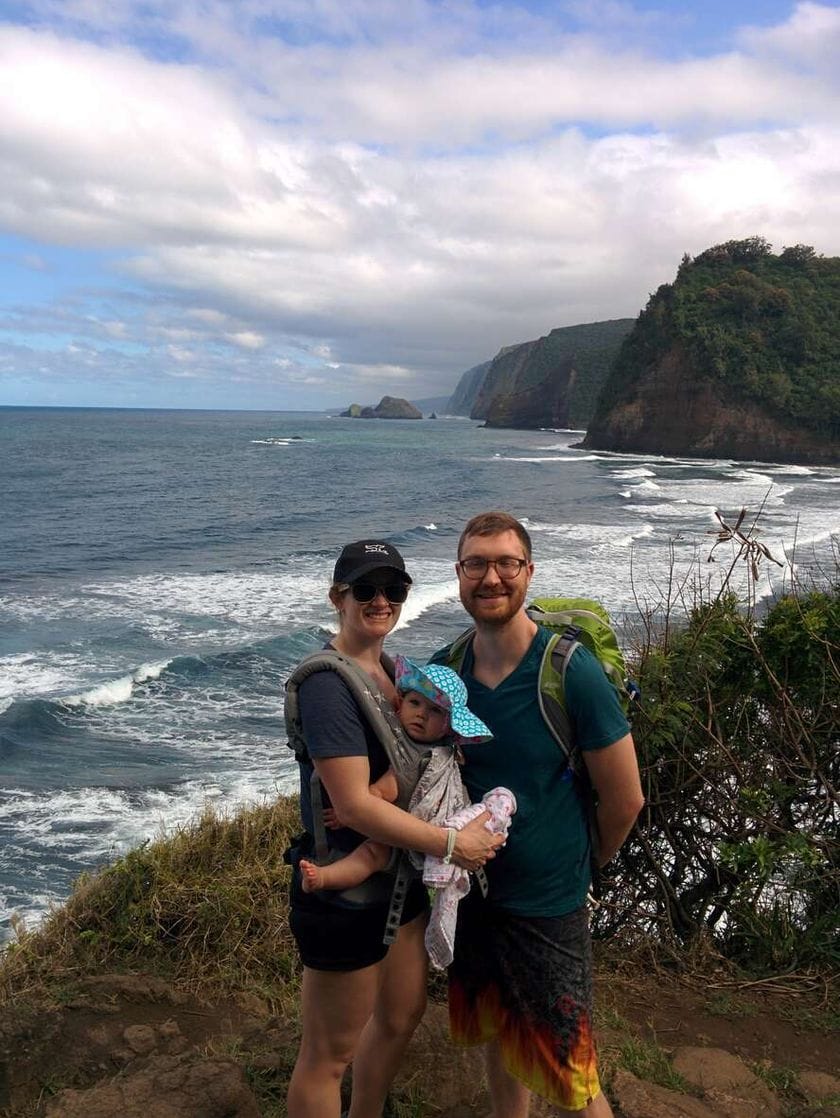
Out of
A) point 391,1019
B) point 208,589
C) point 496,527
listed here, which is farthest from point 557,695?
point 208,589

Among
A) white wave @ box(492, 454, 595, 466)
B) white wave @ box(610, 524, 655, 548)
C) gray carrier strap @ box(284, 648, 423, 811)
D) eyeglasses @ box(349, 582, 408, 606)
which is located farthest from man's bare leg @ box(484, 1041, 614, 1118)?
white wave @ box(492, 454, 595, 466)

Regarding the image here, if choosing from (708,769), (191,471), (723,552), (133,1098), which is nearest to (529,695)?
(133,1098)

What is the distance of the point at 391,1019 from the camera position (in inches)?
97.0

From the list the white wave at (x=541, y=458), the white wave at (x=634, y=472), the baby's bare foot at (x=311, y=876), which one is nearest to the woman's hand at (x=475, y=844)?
the baby's bare foot at (x=311, y=876)

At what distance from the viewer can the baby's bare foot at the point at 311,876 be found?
86.0 inches

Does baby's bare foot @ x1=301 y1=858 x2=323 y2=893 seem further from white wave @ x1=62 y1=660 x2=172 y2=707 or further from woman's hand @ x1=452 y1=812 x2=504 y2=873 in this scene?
white wave @ x1=62 y1=660 x2=172 y2=707

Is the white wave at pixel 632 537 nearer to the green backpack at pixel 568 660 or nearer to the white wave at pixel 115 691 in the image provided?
the white wave at pixel 115 691

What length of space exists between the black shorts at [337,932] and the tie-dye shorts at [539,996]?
33 cm

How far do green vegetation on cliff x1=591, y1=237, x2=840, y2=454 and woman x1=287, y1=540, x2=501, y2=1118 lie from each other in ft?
210

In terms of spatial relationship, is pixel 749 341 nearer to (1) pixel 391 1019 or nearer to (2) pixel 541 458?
(2) pixel 541 458

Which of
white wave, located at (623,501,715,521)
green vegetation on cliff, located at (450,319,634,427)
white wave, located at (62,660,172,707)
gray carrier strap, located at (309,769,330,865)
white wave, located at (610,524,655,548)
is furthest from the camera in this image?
green vegetation on cliff, located at (450,319,634,427)

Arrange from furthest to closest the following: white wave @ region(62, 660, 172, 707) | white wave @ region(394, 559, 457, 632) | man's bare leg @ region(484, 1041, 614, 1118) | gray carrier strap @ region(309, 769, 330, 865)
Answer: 1. white wave @ region(394, 559, 457, 632)
2. white wave @ region(62, 660, 172, 707)
3. man's bare leg @ region(484, 1041, 614, 1118)
4. gray carrier strap @ region(309, 769, 330, 865)

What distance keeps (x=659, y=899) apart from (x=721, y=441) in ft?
214

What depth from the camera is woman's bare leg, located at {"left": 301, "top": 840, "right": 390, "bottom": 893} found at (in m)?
2.19
